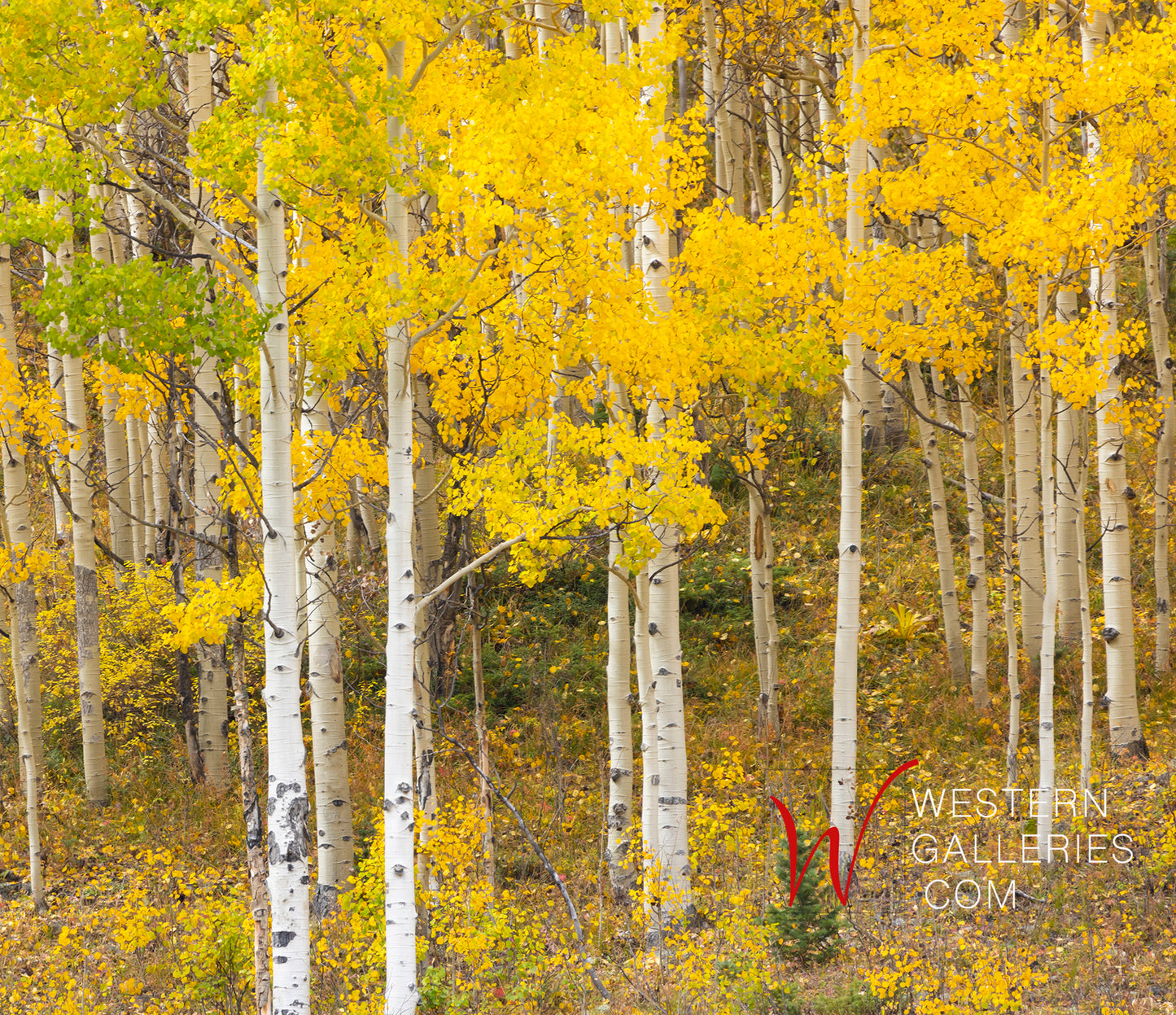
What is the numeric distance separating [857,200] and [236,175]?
4809 mm

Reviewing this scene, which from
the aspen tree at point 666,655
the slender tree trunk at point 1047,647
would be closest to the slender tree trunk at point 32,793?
the aspen tree at point 666,655

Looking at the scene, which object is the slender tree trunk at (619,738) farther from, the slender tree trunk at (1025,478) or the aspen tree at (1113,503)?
the aspen tree at (1113,503)

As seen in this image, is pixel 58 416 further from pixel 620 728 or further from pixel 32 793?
pixel 620 728

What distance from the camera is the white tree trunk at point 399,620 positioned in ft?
18.5

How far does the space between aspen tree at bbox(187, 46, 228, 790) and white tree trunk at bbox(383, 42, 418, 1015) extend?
104 cm

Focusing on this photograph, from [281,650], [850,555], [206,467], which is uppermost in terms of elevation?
[206,467]

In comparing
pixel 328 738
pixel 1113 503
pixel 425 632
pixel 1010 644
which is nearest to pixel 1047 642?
pixel 1010 644

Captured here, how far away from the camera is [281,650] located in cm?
539

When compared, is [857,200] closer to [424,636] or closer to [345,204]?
[345,204]

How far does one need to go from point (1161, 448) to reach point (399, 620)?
9.45 meters

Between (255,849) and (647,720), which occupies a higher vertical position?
(647,720)

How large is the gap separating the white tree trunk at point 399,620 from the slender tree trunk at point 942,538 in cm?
669

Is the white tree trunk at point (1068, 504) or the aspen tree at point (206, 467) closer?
the aspen tree at point (206, 467)

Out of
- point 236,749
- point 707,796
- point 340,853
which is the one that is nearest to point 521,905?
point 340,853
